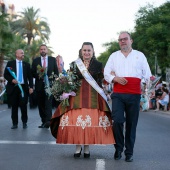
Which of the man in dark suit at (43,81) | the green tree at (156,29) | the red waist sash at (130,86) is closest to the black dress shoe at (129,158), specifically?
the red waist sash at (130,86)

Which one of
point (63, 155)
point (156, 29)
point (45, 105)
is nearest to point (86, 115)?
point (63, 155)

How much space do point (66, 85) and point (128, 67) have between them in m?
1.06

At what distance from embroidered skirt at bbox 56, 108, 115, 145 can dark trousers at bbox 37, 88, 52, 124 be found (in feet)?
14.8

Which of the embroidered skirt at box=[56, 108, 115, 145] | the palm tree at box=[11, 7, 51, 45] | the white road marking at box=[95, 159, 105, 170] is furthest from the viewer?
the palm tree at box=[11, 7, 51, 45]

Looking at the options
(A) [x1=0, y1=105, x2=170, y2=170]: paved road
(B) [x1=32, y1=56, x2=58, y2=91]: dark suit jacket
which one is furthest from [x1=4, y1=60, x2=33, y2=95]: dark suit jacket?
(A) [x1=0, y1=105, x2=170, y2=170]: paved road

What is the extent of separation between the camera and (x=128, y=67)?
24.6 ft

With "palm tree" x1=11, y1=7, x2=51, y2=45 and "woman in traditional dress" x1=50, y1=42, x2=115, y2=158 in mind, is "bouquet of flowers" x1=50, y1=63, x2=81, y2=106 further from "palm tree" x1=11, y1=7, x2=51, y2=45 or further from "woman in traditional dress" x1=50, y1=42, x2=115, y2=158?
"palm tree" x1=11, y1=7, x2=51, y2=45

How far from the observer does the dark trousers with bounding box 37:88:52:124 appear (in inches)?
487

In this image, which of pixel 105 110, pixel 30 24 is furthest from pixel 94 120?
pixel 30 24

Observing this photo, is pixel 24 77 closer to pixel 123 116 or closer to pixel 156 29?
pixel 123 116

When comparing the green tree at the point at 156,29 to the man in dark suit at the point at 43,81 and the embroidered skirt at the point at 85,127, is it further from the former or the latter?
the embroidered skirt at the point at 85,127

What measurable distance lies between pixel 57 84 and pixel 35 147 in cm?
137

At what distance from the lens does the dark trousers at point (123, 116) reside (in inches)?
295

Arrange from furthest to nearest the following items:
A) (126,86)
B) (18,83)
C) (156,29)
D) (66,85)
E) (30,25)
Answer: (30,25) < (156,29) < (18,83) < (66,85) < (126,86)
